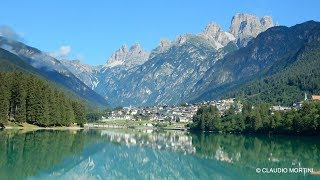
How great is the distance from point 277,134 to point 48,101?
6496cm

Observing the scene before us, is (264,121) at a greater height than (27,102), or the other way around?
(27,102)

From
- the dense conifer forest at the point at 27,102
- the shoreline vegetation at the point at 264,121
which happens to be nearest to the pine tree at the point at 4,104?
the dense conifer forest at the point at 27,102

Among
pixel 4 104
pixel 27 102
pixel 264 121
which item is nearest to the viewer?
pixel 4 104

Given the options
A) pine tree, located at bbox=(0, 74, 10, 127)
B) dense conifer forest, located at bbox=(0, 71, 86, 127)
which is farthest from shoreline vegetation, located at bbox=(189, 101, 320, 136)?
pine tree, located at bbox=(0, 74, 10, 127)

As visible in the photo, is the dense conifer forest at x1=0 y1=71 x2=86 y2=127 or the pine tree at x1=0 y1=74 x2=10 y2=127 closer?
the pine tree at x1=0 y1=74 x2=10 y2=127

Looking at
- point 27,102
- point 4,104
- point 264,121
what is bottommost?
point 264,121

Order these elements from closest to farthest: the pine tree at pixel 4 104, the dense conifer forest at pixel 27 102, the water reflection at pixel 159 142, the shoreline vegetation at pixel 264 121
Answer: the water reflection at pixel 159 142 → the pine tree at pixel 4 104 → the dense conifer forest at pixel 27 102 → the shoreline vegetation at pixel 264 121

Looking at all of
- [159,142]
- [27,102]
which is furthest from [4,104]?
[159,142]

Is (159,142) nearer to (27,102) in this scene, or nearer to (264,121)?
(27,102)

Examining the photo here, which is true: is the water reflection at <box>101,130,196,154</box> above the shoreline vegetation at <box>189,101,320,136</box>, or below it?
below

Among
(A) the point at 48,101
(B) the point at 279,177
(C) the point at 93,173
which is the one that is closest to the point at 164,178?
→ (C) the point at 93,173

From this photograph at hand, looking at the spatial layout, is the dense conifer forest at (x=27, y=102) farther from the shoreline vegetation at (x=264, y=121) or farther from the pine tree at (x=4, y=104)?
the shoreline vegetation at (x=264, y=121)

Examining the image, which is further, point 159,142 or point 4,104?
point 4,104

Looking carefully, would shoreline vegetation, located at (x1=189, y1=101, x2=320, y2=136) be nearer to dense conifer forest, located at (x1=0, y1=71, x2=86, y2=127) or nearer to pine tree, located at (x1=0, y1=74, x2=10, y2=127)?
dense conifer forest, located at (x1=0, y1=71, x2=86, y2=127)
